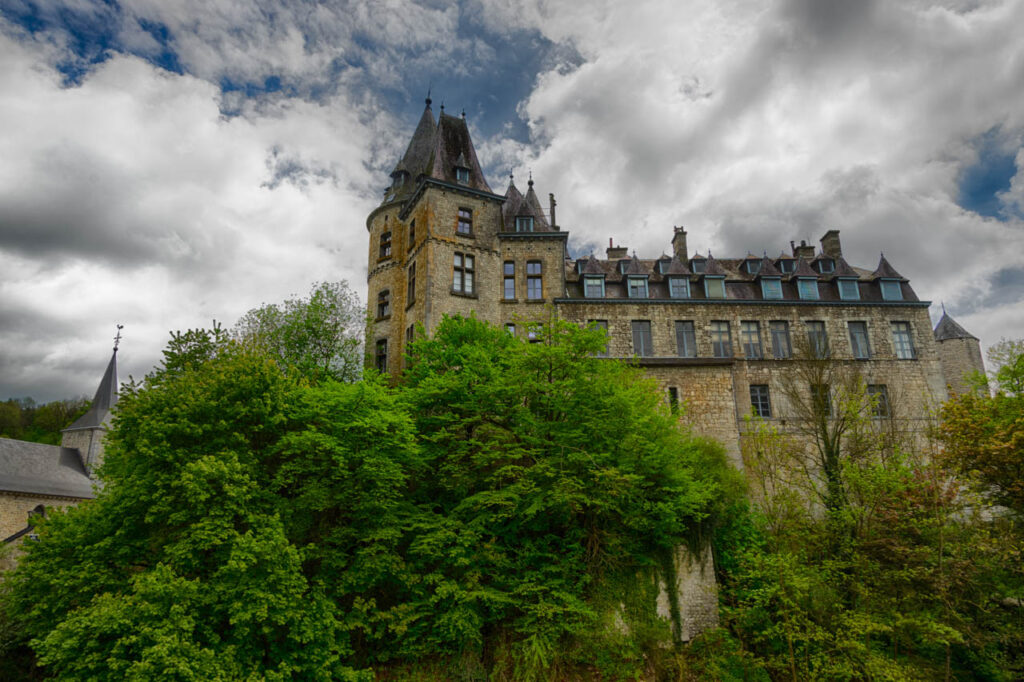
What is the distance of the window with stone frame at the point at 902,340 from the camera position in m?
28.1

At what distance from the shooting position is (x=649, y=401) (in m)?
18.3

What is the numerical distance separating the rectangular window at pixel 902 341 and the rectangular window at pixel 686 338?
9.58 metres

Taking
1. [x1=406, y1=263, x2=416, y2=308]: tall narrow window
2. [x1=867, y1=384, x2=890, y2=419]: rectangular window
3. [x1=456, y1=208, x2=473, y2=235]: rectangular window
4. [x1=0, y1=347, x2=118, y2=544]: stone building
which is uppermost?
[x1=456, y1=208, x2=473, y2=235]: rectangular window

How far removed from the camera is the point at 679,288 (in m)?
28.3

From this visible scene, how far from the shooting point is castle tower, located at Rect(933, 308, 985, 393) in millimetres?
34844

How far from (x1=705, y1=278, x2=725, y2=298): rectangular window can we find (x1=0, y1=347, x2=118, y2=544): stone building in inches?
1073

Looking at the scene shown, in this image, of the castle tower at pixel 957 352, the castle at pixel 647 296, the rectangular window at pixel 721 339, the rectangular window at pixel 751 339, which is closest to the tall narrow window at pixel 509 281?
the castle at pixel 647 296

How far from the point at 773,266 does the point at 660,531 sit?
17.4m

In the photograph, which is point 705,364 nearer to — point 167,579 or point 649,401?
point 649,401

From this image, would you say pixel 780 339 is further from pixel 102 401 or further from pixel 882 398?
pixel 102 401

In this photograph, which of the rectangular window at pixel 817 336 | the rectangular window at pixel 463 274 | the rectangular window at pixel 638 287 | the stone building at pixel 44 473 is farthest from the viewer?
the stone building at pixel 44 473

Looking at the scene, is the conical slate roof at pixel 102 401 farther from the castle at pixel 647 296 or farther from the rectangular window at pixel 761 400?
the rectangular window at pixel 761 400

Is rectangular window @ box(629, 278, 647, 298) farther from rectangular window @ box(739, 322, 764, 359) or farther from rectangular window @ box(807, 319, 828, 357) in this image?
rectangular window @ box(807, 319, 828, 357)

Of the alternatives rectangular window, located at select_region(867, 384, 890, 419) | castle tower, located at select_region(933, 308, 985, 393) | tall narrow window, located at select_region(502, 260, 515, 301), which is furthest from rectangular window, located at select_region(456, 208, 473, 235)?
castle tower, located at select_region(933, 308, 985, 393)
